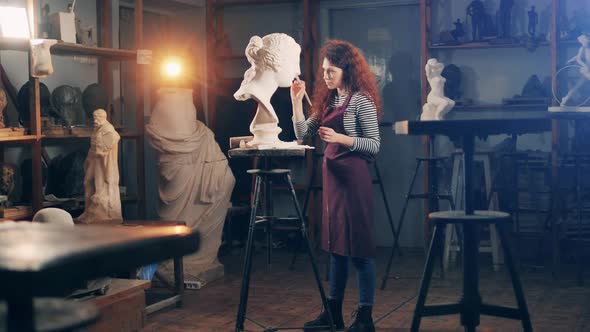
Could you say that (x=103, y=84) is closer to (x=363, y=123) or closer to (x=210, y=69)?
(x=210, y=69)

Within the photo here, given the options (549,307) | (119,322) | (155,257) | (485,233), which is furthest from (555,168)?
(155,257)

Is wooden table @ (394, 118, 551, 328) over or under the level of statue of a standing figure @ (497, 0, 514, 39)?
under

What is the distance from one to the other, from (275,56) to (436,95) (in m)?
2.18

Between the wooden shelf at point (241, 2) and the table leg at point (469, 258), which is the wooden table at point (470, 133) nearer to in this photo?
the table leg at point (469, 258)

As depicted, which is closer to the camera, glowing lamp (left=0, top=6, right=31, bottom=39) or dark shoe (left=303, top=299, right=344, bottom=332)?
dark shoe (left=303, top=299, right=344, bottom=332)

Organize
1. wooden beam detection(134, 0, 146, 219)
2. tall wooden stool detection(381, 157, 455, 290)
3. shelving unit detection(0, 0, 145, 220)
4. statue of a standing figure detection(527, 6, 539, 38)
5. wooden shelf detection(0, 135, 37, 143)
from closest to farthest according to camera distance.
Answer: wooden shelf detection(0, 135, 37, 143) < shelving unit detection(0, 0, 145, 220) < tall wooden stool detection(381, 157, 455, 290) < wooden beam detection(134, 0, 146, 219) < statue of a standing figure detection(527, 6, 539, 38)

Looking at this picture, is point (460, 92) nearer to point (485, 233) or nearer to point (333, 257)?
point (485, 233)

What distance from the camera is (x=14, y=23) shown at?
5641mm

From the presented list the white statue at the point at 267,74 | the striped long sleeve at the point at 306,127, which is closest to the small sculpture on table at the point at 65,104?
the white statue at the point at 267,74

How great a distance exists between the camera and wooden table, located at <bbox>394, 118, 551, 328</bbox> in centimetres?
383

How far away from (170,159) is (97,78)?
132 centimetres

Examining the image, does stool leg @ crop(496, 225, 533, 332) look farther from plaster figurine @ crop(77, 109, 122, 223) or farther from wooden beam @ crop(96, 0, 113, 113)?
wooden beam @ crop(96, 0, 113, 113)

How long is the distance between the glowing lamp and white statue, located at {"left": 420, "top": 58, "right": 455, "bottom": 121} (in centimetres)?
324

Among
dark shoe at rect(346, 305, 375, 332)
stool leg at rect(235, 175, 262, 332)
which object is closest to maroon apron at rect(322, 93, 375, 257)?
dark shoe at rect(346, 305, 375, 332)
